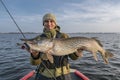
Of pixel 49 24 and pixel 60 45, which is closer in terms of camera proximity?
pixel 60 45

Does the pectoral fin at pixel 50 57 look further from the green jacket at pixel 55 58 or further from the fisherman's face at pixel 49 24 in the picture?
the fisherman's face at pixel 49 24

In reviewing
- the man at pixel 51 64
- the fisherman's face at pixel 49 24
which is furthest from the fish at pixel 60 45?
the fisherman's face at pixel 49 24

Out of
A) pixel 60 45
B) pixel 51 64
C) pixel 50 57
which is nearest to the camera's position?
pixel 50 57

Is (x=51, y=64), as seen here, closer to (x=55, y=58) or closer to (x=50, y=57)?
(x=55, y=58)

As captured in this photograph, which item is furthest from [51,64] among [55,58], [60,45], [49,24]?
[49,24]

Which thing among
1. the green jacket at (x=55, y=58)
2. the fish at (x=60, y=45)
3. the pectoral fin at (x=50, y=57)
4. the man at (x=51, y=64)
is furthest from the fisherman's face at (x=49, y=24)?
the pectoral fin at (x=50, y=57)

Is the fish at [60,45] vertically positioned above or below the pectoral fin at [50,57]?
above

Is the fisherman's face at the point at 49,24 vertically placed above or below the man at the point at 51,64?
above

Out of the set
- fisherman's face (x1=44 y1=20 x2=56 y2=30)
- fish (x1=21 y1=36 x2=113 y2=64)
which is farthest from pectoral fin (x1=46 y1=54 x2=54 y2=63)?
fisherman's face (x1=44 y1=20 x2=56 y2=30)

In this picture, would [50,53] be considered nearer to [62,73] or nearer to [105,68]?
[62,73]

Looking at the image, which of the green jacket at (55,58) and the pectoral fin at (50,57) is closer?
the pectoral fin at (50,57)

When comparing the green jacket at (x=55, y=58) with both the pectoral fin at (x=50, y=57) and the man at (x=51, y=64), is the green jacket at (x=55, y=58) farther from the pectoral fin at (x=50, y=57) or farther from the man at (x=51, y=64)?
the pectoral fin at (x=50, y=57)

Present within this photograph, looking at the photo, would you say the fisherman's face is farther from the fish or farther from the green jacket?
the fish

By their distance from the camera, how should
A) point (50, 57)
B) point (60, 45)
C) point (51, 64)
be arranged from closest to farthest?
1. point (50, 57)
2. point (60, 45)
3. point (51, 64)
